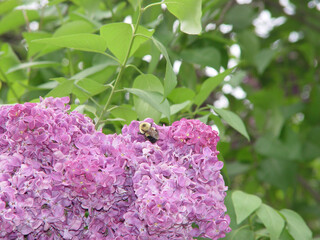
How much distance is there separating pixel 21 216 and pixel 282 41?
183cm

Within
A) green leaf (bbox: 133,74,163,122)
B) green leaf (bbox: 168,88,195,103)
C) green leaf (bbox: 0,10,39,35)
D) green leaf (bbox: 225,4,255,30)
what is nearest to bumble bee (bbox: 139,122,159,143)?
green leaf (bbox: 133,74,163,122)

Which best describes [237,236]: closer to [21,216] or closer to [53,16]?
[21,216]

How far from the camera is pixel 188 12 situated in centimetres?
86

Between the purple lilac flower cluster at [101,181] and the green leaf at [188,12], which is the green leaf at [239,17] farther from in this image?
the purple lilac flower cluster at [101,181]

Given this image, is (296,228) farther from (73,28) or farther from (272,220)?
(73,28)

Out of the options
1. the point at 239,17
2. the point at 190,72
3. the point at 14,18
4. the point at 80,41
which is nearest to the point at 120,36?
the point at 80,41

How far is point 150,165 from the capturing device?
0.74m

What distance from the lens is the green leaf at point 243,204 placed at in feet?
3.12

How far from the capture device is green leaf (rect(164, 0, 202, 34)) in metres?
0.85

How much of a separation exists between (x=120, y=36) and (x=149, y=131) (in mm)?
223

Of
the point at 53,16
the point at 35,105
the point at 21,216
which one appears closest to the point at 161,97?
the point at 35,105

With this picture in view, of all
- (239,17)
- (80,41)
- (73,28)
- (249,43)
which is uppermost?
(80,41)

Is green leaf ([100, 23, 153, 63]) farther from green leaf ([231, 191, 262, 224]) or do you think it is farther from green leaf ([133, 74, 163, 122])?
green leaf ([231, 191, 262, 224])

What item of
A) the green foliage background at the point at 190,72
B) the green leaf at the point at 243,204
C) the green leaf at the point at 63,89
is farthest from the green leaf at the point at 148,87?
the green leaf at the point at 243,204
